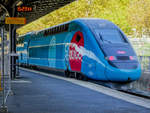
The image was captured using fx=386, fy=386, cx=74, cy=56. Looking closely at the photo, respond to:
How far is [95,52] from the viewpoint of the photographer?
16.7 meters

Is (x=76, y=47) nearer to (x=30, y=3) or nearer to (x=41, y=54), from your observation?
(x=30, y=3)

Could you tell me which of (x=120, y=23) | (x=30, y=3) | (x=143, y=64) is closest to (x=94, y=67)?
(x=143, y=64)

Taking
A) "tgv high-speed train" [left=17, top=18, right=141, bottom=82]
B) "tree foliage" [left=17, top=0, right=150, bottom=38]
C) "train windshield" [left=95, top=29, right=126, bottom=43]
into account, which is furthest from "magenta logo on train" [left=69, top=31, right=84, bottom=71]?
"tree foliage" [left=17, top=0, right=150, bottom=38]

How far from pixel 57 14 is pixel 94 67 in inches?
1505

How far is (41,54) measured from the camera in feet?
91.1

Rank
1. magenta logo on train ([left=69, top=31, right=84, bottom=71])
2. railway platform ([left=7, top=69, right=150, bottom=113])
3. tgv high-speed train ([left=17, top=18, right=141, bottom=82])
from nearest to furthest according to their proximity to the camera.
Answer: railway platform ([left=7, top=69, right=150, bottom=113]), tgv high-speed train ([left=17, top=18, right=141, bottom=82]), magenta logo on train ([left=69, top=31, right=84, bottom=71])

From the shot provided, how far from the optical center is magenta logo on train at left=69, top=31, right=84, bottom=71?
60.4ft

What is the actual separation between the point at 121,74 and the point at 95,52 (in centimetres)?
159

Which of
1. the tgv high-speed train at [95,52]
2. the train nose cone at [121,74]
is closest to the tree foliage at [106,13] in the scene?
the tgv high-speed train at [95,52]

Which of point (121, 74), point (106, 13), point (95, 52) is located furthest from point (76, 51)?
point (106, 13)

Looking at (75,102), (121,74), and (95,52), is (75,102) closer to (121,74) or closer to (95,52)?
(121,74)

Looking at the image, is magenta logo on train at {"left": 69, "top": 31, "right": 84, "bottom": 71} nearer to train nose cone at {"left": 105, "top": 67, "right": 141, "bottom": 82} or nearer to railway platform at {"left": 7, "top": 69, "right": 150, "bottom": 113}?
train nose cone at {"left": 105, "top": 67, "right": 141, "bottom": 82}

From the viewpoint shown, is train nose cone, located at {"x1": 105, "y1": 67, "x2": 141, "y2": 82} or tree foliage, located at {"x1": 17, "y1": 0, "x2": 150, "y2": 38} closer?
train nose cone, located at {"x1": 105, "y1": 67, "x2": 141, "y2": 82}

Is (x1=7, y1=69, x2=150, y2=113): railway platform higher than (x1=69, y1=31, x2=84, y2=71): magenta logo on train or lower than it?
lower
